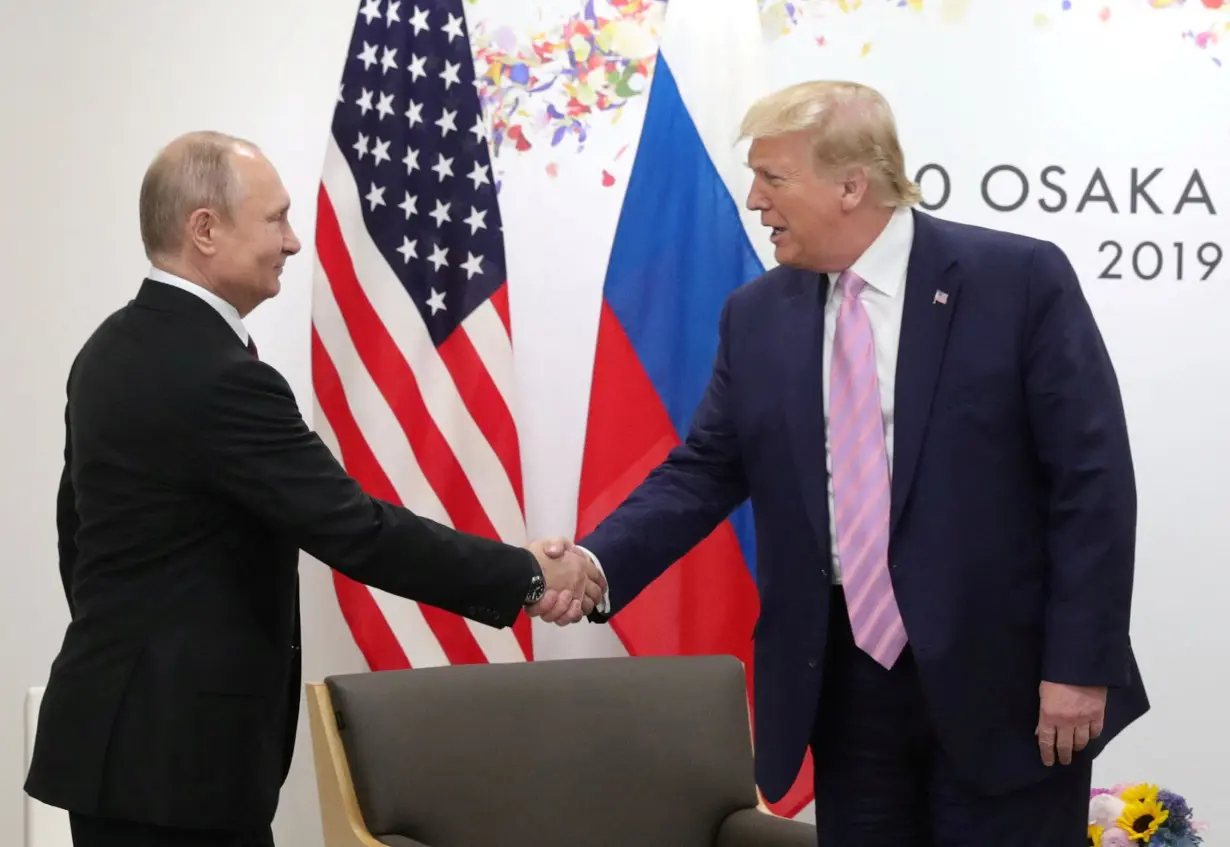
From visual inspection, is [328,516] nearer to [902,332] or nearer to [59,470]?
[902,332]

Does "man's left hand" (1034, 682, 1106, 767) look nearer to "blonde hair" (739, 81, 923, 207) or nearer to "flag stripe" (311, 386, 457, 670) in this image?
"blonde hair" (739, 81, 923, 207)

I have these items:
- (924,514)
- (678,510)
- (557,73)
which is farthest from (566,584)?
(557,73)

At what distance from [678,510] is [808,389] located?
500 mm

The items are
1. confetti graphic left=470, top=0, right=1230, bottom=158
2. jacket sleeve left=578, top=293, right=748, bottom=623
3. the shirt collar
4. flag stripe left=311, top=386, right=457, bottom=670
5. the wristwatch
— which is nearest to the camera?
the shirt collar

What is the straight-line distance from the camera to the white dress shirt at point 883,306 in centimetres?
225

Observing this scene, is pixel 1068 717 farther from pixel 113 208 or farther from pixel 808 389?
pixel 113 208

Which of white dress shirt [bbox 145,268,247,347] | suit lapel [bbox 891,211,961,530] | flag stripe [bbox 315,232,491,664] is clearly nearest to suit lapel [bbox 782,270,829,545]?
suit lapel [bbox 891,211,961,530]

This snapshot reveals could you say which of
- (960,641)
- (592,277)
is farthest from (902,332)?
(592,277)

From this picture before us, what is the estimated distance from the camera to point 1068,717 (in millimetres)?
2100

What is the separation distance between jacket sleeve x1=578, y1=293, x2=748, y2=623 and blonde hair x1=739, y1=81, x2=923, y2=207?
468 mm

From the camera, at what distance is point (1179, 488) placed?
12.4 feet

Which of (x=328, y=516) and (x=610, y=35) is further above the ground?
(x=610, y=35)

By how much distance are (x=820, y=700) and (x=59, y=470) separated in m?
2.35

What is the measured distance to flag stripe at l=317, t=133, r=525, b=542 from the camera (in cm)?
346
